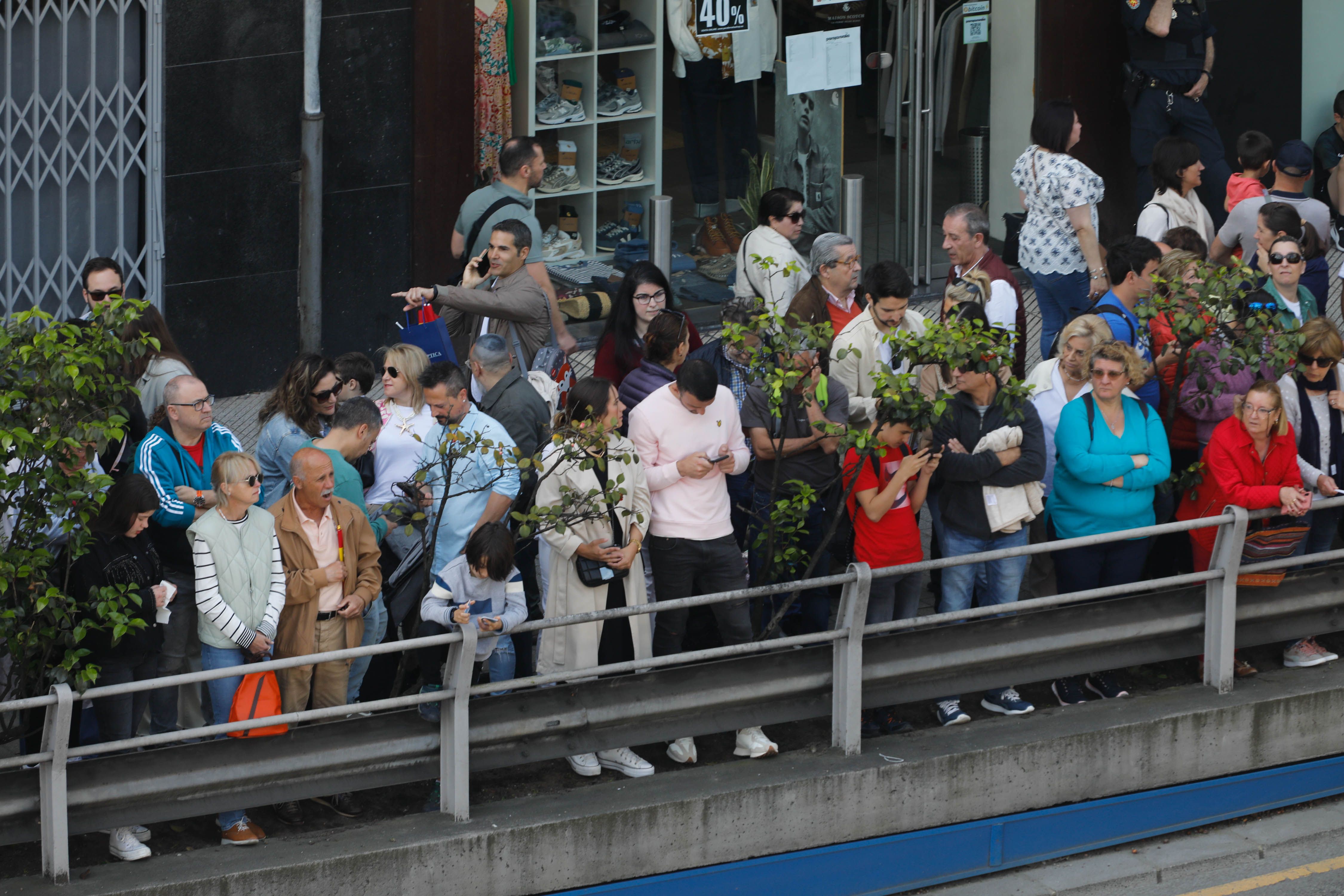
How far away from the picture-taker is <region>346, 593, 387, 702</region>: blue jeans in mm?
6988

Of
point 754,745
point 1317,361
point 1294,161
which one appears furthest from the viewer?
point 1294,161

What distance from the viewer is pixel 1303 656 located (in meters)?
8.25

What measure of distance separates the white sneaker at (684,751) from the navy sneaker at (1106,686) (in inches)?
78.6

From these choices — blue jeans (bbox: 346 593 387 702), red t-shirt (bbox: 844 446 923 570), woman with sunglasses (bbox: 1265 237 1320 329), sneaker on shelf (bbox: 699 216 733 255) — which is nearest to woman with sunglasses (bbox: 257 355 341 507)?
blue jeans (bbox: 346 593 387 702)

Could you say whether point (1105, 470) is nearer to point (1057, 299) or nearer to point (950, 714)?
point (950, 714)

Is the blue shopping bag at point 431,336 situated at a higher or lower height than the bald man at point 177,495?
higher

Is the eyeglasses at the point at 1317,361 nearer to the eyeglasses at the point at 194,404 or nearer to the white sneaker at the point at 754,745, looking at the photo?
the white sneaker at the point at 754,745

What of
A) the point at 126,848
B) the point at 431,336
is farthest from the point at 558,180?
the point at 126,848

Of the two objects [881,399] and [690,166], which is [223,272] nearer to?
[690,166]

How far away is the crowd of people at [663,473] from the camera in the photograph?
6.65m

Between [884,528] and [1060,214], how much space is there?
3529 mm

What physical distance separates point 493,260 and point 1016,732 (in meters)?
3.55

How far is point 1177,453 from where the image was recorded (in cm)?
868

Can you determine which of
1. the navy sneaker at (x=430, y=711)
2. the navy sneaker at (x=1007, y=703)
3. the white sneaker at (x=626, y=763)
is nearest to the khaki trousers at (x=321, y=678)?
the navy sneaker at (x=430, y=711)
